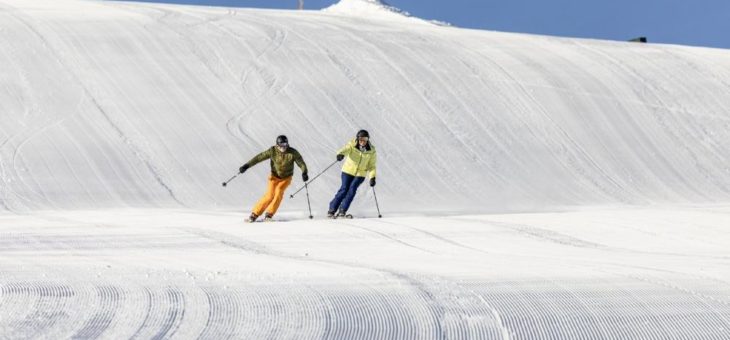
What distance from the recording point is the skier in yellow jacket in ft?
52.9

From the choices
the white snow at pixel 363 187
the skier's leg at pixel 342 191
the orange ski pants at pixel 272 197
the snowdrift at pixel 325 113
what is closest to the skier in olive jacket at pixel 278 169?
the orange ski pants at pixel 272 197

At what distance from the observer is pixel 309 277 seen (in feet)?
27.7

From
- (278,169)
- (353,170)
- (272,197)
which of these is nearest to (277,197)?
(272,197)

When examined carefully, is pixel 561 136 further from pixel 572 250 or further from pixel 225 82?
pixel 572 250

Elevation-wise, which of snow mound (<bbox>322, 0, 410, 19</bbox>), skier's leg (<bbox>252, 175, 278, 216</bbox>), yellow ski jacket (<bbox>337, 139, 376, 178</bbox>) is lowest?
skier's leg (<bbox>252, 175, 278, 216</bbox>)

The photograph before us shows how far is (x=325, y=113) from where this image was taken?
26.9 m

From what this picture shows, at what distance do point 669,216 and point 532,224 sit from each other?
199cm

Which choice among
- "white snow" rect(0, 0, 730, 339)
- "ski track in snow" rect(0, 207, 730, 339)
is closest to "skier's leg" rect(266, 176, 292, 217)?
"white snow" rect(0, 0, 730, 339)

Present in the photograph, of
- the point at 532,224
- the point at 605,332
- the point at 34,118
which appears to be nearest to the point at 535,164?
the point at 34,118

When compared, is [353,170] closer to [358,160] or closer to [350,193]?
[358,160]

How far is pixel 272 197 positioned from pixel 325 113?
1137cm

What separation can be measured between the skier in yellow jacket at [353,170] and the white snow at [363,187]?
0.75 metres

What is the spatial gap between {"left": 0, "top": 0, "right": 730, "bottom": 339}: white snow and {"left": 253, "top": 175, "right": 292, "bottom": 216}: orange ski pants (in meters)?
0.29

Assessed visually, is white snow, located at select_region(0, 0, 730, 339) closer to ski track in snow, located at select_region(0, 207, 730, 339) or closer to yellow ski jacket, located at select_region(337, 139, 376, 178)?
ski track in snow, located at select_region(0, 207, 730, 339)
